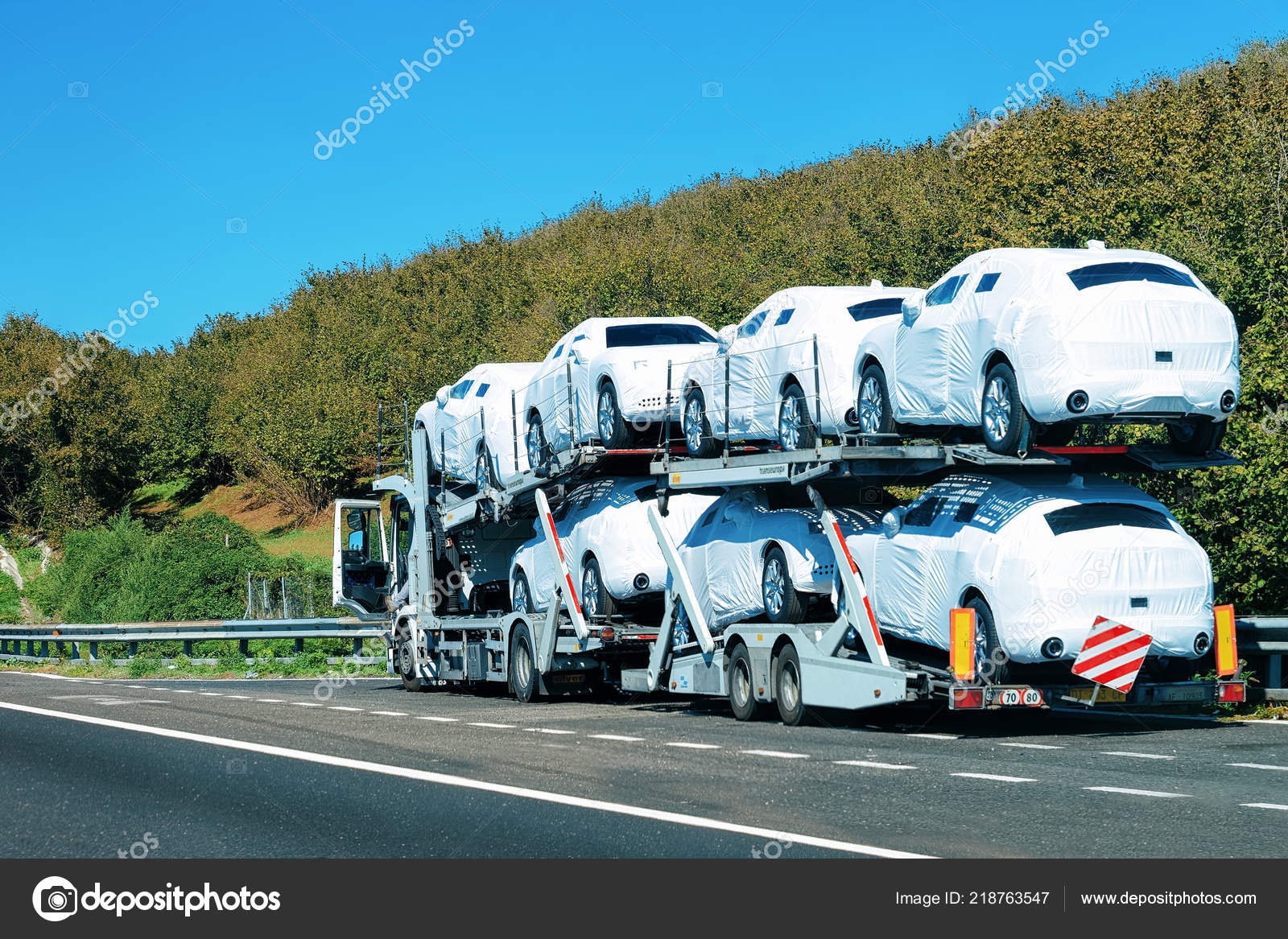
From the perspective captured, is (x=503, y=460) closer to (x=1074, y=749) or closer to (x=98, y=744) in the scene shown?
(x=98, y=744)

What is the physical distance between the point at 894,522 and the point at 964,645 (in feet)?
6.09

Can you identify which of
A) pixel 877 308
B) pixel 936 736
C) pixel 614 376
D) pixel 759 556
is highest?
pixel 877 308

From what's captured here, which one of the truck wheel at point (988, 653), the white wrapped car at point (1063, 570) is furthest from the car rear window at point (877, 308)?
the truck wheel at point (988, 653)

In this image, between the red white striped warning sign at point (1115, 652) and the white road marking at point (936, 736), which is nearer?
the red white striped warning sign at point (1115, 652)

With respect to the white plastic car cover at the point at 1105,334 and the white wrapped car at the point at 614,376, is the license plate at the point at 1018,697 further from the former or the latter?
the white wrapped car at the point at 614,376

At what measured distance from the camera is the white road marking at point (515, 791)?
770 cm

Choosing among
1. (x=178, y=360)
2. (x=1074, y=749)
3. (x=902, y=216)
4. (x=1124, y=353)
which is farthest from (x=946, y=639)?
(x=178, y=360)

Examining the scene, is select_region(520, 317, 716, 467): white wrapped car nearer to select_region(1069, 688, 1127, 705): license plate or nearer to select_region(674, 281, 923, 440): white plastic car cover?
select_region(674, 281, 923, 440): white plastic car cover

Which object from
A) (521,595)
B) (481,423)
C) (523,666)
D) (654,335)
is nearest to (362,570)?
(481,423)

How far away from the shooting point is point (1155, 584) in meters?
12.8

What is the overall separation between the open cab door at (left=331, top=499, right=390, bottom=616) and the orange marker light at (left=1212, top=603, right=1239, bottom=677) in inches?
635

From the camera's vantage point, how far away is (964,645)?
42.7ft

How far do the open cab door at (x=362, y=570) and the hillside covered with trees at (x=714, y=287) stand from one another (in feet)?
43.0

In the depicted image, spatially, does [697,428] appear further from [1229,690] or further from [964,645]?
[1229,690]
